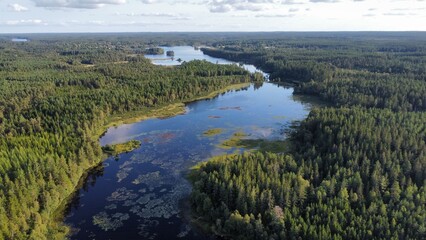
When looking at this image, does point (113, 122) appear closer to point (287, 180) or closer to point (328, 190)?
point (287, 180)

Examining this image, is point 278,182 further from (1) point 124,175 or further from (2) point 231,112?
(2) point 231,112

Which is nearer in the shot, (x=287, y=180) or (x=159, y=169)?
(x=287, y=180)

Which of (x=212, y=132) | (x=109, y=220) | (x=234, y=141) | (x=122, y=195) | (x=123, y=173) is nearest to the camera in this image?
(x=109, y=220)

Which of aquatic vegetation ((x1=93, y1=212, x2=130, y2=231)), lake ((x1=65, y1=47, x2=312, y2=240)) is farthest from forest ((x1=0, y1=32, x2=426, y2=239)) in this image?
aquatic vegetation ((x1=93, y1=212, x2=130, y2=231))

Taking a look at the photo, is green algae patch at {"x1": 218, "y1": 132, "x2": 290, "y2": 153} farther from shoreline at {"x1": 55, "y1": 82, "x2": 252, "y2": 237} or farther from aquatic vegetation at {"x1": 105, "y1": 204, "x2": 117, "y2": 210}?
aquatic vegetation at {"x1": 105, "y1": 204, "x2": 117, "y2": 210}

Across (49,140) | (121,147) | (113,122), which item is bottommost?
(121,147)

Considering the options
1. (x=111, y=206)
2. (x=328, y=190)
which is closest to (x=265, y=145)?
(x=328, y=190)

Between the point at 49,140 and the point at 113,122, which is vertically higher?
the point at 49,140
